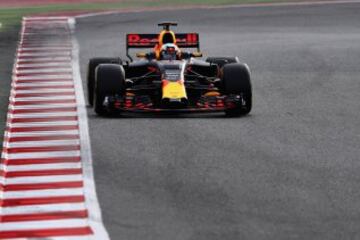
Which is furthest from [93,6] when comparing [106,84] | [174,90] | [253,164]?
[253,164]

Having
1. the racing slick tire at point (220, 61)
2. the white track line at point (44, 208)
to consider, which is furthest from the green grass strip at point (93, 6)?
the white track line at point (44, 208)

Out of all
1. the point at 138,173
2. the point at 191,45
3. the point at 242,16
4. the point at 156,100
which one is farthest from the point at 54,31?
the point at 138,173

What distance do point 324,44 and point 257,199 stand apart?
20.3 meters

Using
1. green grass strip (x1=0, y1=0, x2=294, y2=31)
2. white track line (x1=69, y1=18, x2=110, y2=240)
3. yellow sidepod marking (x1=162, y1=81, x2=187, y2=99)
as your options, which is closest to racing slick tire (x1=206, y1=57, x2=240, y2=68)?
yellow sidepod marking (x1=162, y1=81, x2=187, y2=99)

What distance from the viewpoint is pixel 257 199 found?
589 inches

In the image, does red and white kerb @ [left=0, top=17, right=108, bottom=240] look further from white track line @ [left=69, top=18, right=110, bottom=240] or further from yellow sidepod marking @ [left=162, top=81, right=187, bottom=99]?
yellow sidepod marking @ [left=162, top=81, right=187, bottom=99]

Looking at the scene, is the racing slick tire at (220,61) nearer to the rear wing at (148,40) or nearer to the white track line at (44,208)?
the rear wing at (148,40)

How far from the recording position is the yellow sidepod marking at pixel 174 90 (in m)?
21.1

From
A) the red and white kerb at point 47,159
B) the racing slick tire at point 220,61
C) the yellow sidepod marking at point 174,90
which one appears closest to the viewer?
the red and white kerb at point 47,159

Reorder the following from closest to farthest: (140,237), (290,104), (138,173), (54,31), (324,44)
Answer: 1. (140,237)
2. (138,173)
3. (290,104)
4. (324,44)
5. (54,31)

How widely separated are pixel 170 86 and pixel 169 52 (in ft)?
5.82

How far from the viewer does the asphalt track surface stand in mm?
13750

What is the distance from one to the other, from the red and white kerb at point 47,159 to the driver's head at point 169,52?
70.8 inches

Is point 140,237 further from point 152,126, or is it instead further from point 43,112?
point 43,112
